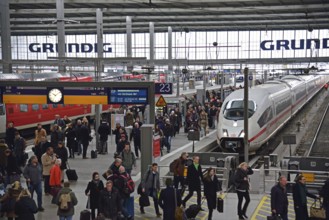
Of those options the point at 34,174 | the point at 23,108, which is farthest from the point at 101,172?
the point at 23,108

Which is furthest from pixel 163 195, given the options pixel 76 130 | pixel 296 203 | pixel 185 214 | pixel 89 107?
pixel 89 107

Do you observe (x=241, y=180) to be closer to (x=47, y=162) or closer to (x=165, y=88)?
(x=47, y=162)

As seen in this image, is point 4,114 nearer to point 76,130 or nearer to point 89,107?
point 76,130

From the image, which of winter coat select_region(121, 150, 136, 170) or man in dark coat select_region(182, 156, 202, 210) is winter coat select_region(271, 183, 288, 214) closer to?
man in dark coat select_region(182, 156, 202, 210)

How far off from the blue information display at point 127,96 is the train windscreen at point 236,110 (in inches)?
280

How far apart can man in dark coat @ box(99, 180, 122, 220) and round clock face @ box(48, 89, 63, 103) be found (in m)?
8.33

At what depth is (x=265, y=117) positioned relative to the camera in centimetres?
2481

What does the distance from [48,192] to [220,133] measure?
32.1 ft

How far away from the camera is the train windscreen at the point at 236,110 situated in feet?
76.5

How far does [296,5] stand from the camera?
155 feet

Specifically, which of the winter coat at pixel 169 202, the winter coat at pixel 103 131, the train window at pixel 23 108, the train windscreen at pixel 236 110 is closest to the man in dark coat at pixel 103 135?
the winter coat at pixel 103 131

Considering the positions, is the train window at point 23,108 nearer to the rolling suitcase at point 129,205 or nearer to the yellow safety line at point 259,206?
the yellow safety line at point 259,206

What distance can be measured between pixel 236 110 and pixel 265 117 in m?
2.03

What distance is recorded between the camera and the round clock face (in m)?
18.8
